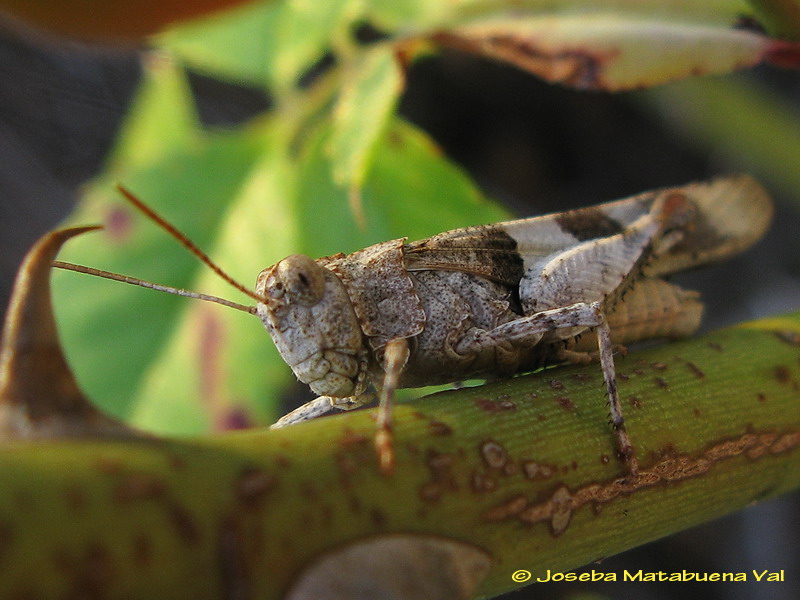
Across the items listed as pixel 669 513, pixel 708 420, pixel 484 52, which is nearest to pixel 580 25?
pixel 484 52

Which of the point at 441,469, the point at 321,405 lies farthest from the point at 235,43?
the point at 441,469

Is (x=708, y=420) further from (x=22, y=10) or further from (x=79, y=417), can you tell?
(x=22, y=10)

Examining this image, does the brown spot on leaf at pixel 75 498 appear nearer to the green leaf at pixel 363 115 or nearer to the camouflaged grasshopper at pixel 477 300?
the camouflaged grasshopper at pixel 477 300

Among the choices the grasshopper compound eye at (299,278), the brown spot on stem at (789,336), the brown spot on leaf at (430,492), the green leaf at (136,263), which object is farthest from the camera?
the green leaf at (136,263)

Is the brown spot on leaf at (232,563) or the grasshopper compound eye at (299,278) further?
the grasshopper compound eye at (299,278)

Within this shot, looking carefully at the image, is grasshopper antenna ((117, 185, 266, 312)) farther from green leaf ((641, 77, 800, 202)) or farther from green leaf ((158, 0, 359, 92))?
green leaf ((641, 77, 800, 202))

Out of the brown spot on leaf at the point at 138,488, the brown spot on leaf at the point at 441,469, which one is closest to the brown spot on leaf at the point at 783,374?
the brown spot on leaf at the point at 441,469

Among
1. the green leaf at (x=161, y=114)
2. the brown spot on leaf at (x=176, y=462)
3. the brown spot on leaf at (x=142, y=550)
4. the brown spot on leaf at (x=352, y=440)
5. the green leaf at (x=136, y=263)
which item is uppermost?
the green leaf at (x=161, y=114)
